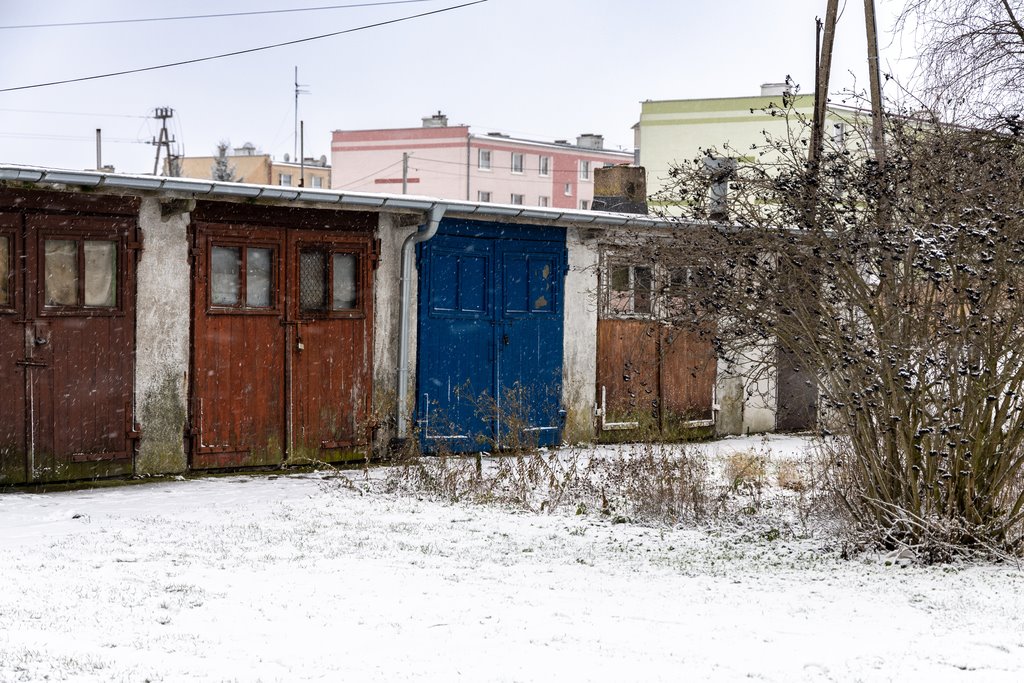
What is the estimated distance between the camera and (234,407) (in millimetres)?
11516

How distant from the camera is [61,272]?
10586mm

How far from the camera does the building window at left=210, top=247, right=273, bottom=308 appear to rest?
11477 millimetres

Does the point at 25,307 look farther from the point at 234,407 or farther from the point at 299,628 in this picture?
the point at 299,628

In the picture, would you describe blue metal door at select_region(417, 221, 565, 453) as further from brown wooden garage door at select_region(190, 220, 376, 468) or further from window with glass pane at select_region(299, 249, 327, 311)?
window with glass pane at select_region(299, 249, 327, 311)

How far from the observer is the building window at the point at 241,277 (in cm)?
1148

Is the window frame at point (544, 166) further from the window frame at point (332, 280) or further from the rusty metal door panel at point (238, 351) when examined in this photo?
the rusty metal door panel at point (238, 351)

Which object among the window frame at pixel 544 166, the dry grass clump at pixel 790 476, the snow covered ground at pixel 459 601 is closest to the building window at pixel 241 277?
the snow covered ground at pixel 459 601

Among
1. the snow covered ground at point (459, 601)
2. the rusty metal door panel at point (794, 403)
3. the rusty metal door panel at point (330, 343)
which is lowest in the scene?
the snow covered ground at point (459, 601)

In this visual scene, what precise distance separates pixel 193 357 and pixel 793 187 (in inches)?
235

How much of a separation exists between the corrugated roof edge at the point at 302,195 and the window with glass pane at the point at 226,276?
56cm

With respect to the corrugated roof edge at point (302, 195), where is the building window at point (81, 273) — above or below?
below

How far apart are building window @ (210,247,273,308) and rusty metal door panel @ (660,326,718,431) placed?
515 cm

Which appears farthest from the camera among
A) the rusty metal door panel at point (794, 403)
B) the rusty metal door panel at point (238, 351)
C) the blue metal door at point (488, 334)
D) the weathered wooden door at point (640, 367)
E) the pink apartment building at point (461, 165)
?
the pink apartment building at point (461, 165)

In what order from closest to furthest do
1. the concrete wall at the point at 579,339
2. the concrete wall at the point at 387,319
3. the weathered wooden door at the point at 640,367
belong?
the concrete wall at the point at 387,319 < the concrete wall at the point at 579,339 < the weathered wooden door at the point at 640,367
